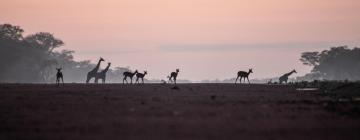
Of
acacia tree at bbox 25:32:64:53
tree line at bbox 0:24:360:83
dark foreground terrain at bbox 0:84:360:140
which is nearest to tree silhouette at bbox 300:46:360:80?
tree line at bbox 0:24:360:83

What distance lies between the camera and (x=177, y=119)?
2784cm

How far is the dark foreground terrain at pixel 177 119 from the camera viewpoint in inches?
930

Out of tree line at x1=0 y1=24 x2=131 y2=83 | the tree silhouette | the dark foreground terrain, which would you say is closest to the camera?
the dark foreground terrain

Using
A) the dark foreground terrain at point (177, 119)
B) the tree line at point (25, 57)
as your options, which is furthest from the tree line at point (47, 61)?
the dark foreground terrain at point (177, 119)

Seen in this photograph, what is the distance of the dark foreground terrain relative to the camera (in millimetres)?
23625

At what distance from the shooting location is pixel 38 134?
932 inches

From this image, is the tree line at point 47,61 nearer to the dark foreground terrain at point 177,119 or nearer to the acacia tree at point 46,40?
the acacia tree at point 46,40

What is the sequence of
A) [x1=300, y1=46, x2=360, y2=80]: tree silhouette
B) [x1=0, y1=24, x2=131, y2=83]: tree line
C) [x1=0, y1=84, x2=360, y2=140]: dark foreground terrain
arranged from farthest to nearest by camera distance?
[x1=300, y1=46, x2=360, y2=80]: tree silhouette, [x1=0, y1=24, x2=131, y2=83]: tree line, [x1=0, y1=84, x2=360, y2=140]: dark foreground terrain

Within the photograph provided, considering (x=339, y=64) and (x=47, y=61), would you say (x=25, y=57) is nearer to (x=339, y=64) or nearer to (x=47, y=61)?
(x=47, y=61)

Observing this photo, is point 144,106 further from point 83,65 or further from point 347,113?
point 83,65

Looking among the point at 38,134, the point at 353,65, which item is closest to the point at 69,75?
the point at 353,65

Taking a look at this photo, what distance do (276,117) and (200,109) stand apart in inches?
179

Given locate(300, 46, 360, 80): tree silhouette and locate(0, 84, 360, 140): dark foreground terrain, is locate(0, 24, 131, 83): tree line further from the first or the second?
locate(0, 84, 360, 140): dark foreground terrain

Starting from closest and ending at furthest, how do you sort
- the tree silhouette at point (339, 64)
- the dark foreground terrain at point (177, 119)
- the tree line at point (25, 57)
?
the dark foreground terrain at point (177, 119) → the tree line at point (25, 57) → the tree silhouette at point (339, 64)
